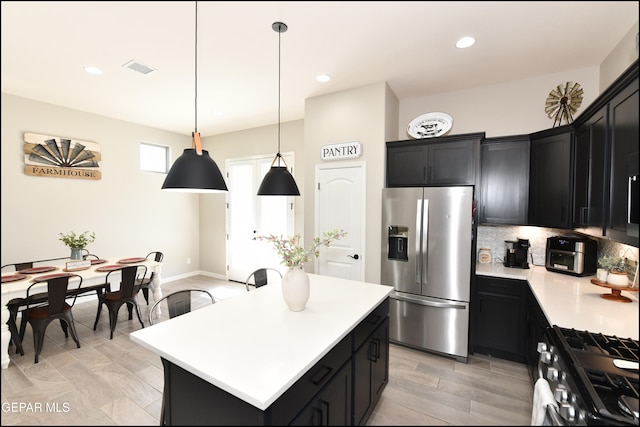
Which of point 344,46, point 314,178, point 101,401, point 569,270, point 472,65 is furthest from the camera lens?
point 314,178

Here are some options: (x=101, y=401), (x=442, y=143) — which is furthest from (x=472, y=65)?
(x=101, y=401)

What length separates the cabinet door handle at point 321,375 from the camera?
1161 mm

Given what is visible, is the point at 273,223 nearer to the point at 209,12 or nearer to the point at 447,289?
the point at 447,289

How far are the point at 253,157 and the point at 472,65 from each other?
352cm

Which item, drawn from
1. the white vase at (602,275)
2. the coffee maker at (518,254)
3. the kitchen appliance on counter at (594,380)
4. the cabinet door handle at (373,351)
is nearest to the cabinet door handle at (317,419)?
the kitchen appliance on counter at (594,380)

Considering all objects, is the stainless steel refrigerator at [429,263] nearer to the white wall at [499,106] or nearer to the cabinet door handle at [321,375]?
the white wall at [499,106]

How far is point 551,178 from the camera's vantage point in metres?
2.51

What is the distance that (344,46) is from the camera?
204 cm

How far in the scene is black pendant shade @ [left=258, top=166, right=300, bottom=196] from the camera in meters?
2.06

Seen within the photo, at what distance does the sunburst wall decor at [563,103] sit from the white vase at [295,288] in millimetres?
3019

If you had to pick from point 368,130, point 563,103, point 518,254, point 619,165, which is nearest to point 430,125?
point 368,130

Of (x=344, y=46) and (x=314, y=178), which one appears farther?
(x=314, y=178)

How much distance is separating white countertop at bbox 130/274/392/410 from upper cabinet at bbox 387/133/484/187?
1.57 meters

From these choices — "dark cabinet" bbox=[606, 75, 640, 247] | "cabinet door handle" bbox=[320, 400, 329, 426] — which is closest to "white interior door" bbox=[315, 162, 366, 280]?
"cabinet door handle" bbox=[320, 400, 329, 426]
